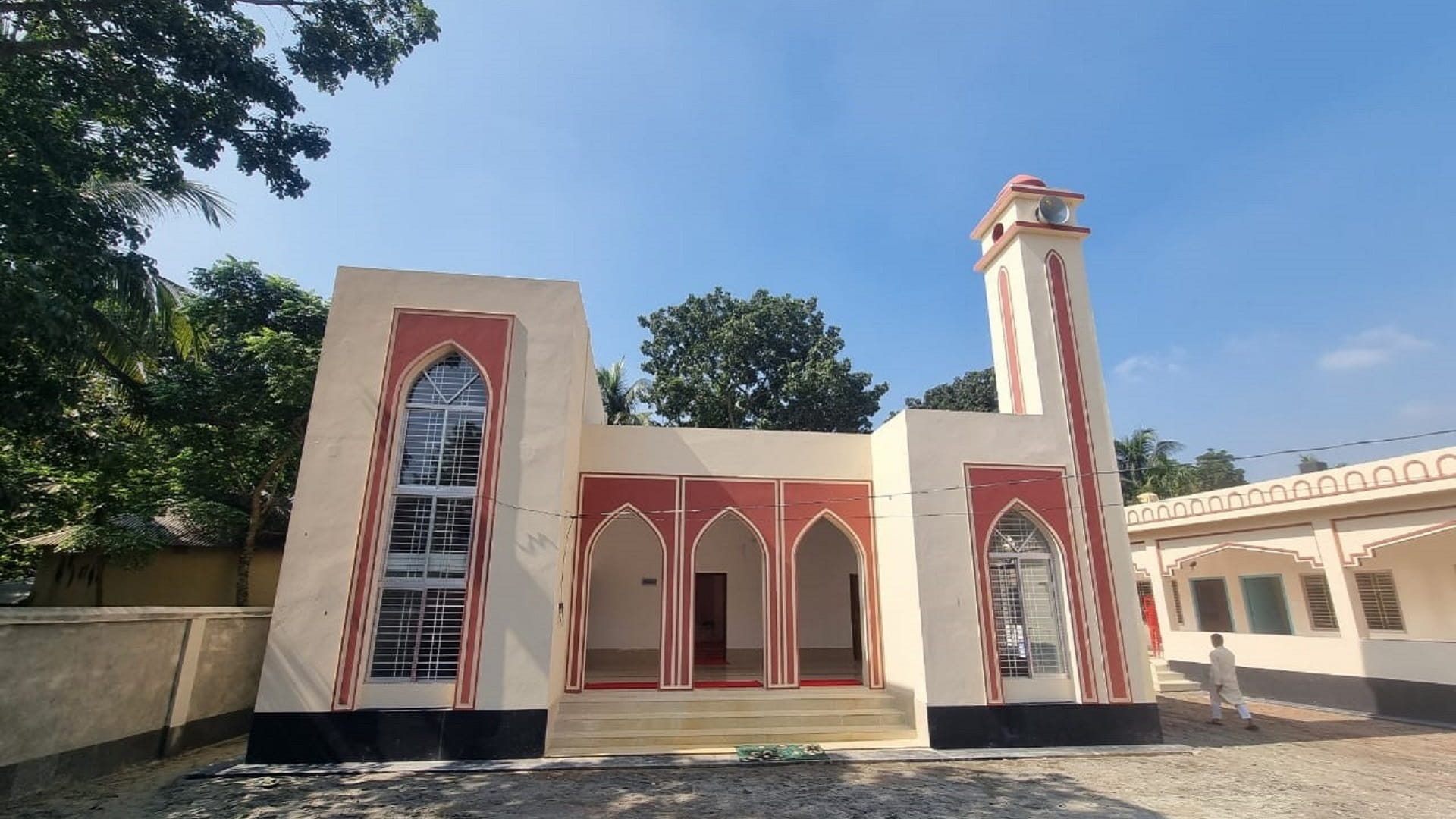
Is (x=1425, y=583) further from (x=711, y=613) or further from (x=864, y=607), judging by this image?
(x=711, y=613)

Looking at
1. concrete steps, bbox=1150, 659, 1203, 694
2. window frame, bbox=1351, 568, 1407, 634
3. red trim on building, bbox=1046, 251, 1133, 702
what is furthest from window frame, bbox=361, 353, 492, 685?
window frame, bbox=1351, 568, 1407, 634

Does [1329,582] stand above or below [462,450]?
below

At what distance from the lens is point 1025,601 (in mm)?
7953

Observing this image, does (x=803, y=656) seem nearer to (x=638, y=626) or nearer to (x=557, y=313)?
(x=638, y=626)

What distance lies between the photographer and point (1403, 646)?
880cm

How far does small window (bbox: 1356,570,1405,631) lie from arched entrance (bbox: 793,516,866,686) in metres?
7.16

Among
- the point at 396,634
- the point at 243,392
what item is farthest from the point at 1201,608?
the point at 243,392

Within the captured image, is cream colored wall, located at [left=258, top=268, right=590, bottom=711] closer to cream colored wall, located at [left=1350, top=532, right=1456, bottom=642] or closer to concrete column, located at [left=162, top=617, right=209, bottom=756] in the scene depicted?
concrete column, located at [left=162, top=617, right=209, bottom=756]

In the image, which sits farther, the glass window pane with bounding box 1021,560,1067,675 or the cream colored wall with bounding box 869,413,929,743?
the glass window pane with bounding box 1021,560,1067,675

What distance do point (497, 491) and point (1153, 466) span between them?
25853 millimetres

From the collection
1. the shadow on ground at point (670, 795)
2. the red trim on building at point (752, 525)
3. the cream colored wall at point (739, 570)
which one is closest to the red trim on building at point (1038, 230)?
the red trim on building at point (752, 525)

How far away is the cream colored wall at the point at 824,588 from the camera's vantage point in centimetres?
1125

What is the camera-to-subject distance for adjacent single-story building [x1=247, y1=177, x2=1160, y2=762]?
669cm

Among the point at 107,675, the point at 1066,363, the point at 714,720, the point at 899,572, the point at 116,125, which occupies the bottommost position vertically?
the point at 714,720
